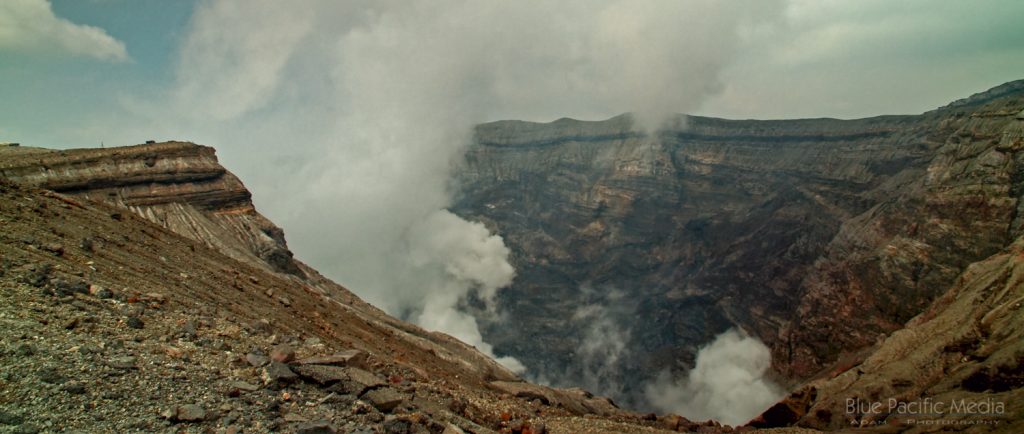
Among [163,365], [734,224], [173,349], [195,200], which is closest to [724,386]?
[734,224]

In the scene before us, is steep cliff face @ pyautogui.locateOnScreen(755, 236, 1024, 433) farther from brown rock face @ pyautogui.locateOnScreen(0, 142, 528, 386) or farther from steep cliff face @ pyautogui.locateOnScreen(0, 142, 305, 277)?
steep cliff face @ pyautogui.locateOnScreen(0, 142, 305, 277)

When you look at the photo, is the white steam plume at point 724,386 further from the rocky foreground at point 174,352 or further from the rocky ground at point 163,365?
the rocky ground at point 163,365

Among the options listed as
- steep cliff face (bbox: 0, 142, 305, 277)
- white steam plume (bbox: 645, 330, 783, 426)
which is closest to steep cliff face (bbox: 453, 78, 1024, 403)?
white steam plume (bbox: 645, 330, 783, 426)

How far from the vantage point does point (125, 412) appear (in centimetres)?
714

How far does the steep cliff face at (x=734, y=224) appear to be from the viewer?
167 feet

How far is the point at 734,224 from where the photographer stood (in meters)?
100

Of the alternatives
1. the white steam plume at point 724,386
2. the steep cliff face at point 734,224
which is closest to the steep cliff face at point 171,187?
the steep cliff face at point 734,224

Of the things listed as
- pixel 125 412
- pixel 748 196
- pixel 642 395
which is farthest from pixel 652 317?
pixel 125 412

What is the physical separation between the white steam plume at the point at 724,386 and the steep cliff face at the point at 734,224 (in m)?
3.19

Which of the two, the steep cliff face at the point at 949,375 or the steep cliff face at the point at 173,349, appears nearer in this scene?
the steep cliff face at the point at 173,349

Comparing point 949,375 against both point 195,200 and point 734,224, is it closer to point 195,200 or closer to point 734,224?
point 195,200

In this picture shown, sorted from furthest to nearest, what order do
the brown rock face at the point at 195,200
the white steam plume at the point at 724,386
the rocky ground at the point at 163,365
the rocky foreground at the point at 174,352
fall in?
Answer: the white steam plume at the point at 724,386
the brown rock face at the point at 195,200
the rocky foreground at the point at 174,352
the rocky ground at the point at 163,365

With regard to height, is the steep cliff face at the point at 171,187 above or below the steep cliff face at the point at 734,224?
below

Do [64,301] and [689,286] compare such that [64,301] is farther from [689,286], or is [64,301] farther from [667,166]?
[667,166]
